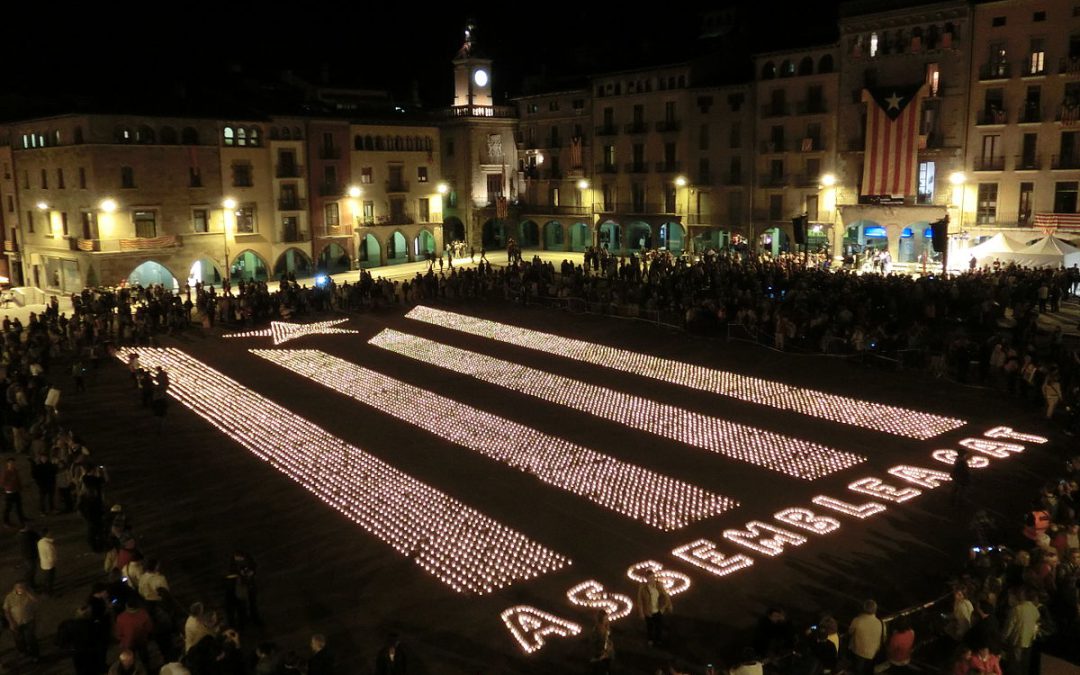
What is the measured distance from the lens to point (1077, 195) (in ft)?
130

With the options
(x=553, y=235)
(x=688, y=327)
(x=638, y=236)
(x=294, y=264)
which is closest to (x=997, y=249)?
(x=688, y=327)

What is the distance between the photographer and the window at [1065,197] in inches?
1570

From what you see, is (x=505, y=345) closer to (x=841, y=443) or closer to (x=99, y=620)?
(x=841, y=443)

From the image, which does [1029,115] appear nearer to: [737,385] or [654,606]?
[737,385]

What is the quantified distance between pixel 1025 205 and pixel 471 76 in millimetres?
37655

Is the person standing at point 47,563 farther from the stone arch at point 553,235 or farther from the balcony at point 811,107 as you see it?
the stone arch at point 553,235

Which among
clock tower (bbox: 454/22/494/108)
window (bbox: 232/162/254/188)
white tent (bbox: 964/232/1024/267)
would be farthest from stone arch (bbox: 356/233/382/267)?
white tent (bbox: 964/232/1024/267)

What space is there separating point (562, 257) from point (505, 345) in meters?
29.2

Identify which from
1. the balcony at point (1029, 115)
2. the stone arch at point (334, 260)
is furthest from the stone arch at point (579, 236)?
the balcony at point (1029, 115)

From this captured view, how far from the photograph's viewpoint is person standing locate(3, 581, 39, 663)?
11453 millimetres

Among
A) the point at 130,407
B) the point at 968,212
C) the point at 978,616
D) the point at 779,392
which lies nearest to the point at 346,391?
the point at 130,407

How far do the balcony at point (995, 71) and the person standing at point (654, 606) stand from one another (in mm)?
39022

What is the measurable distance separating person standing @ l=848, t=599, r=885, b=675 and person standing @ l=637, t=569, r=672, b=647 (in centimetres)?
243

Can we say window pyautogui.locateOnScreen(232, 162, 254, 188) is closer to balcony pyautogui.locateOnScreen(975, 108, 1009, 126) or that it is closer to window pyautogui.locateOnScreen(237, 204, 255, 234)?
window pyautogui.locateOnScreen(237, 204, 255, 234)
